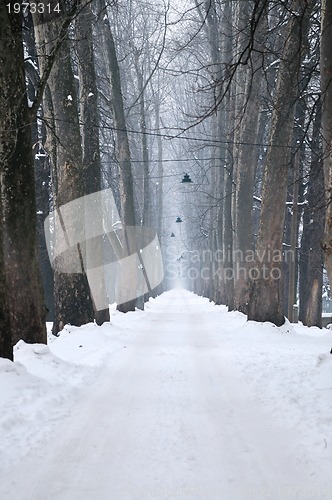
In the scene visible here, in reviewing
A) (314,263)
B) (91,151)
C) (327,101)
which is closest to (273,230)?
(314,263)

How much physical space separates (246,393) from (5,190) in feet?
14.1

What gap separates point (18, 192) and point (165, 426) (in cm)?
407

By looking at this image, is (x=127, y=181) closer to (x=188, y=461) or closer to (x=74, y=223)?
(x=74, y=223)

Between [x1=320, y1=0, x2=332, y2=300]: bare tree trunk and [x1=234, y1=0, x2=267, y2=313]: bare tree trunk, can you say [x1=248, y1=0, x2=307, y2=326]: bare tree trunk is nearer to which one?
[x1=234, y1=0, x2=267, y2=313]: bare tree trunk

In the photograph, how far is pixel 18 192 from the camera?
23.2ft

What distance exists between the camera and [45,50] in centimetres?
964

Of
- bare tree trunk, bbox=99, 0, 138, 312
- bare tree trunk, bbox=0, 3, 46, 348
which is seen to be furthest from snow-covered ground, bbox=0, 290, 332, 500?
bare tree trunk, bbox=99, 0, 138, 312

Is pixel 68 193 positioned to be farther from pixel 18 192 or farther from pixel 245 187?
pixel 245 187

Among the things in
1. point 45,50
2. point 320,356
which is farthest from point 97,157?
point 320,356

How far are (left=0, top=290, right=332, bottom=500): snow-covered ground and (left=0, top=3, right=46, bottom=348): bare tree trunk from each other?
521 millimetres

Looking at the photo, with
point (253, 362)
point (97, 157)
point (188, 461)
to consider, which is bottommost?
point (253, 362)

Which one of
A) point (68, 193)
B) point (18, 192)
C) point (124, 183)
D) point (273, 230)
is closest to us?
point (18, 192)

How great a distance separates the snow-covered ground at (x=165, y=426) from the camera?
10.8ft

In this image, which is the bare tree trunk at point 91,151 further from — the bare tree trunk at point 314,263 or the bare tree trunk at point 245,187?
the bare tree trunk at point 314,263
